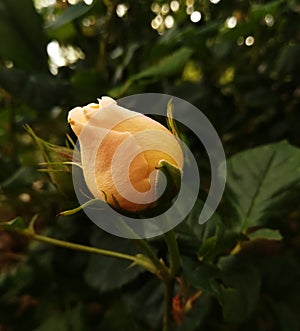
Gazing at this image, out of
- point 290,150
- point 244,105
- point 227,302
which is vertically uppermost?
point 244,105

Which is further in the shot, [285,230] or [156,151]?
[285,230]

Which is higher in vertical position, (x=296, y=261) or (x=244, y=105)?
(x=244, y=105)

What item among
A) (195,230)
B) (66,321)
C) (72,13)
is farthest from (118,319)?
(72,13)

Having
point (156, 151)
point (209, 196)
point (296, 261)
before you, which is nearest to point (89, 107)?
point (156, 151)

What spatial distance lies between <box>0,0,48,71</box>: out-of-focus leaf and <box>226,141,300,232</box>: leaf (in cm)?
22

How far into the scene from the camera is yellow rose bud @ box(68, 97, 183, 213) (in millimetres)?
271

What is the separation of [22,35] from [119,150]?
1.06ft

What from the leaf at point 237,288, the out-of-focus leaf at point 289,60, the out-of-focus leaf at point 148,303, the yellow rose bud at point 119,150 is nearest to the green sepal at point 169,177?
the yellow rose bud at point 119,150

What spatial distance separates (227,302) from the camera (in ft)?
1.21

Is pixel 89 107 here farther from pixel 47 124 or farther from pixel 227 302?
pixel 47 124

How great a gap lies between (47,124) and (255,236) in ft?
0.90

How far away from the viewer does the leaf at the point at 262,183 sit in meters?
0.43

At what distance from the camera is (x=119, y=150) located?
272mm

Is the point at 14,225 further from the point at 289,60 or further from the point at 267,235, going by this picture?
the point at 289,60
